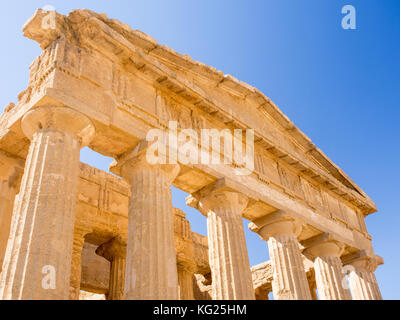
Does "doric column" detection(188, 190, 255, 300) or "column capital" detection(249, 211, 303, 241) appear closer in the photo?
"doric column" detection(188, 190, 255, 300)

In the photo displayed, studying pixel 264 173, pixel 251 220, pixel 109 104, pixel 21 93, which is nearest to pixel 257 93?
pixel 264 173

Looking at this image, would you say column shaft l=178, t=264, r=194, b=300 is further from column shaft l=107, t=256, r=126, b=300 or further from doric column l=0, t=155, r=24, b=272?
doric column l=0, t=155, r=24, b=272

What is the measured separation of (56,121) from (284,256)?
8.79 meters

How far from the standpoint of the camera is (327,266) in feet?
Result: 55.6

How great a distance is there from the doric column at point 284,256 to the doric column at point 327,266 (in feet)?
6.54

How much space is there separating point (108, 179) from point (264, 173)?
577cm

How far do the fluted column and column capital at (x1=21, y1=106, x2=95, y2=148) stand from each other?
1377cm

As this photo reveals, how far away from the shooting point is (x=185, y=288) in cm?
1770

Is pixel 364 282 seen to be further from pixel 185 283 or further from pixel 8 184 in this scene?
pixel 8 184

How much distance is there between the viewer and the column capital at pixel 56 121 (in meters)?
9.78

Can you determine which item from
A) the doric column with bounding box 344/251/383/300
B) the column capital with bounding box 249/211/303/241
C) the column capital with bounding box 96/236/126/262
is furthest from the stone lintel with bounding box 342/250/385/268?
Answer: the column capital with bounding box 96/236/126/262

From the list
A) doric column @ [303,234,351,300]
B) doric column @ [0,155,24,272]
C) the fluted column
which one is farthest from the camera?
the fluted column

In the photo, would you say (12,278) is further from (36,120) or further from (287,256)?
(287,256)

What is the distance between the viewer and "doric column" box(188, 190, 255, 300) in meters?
11.9
